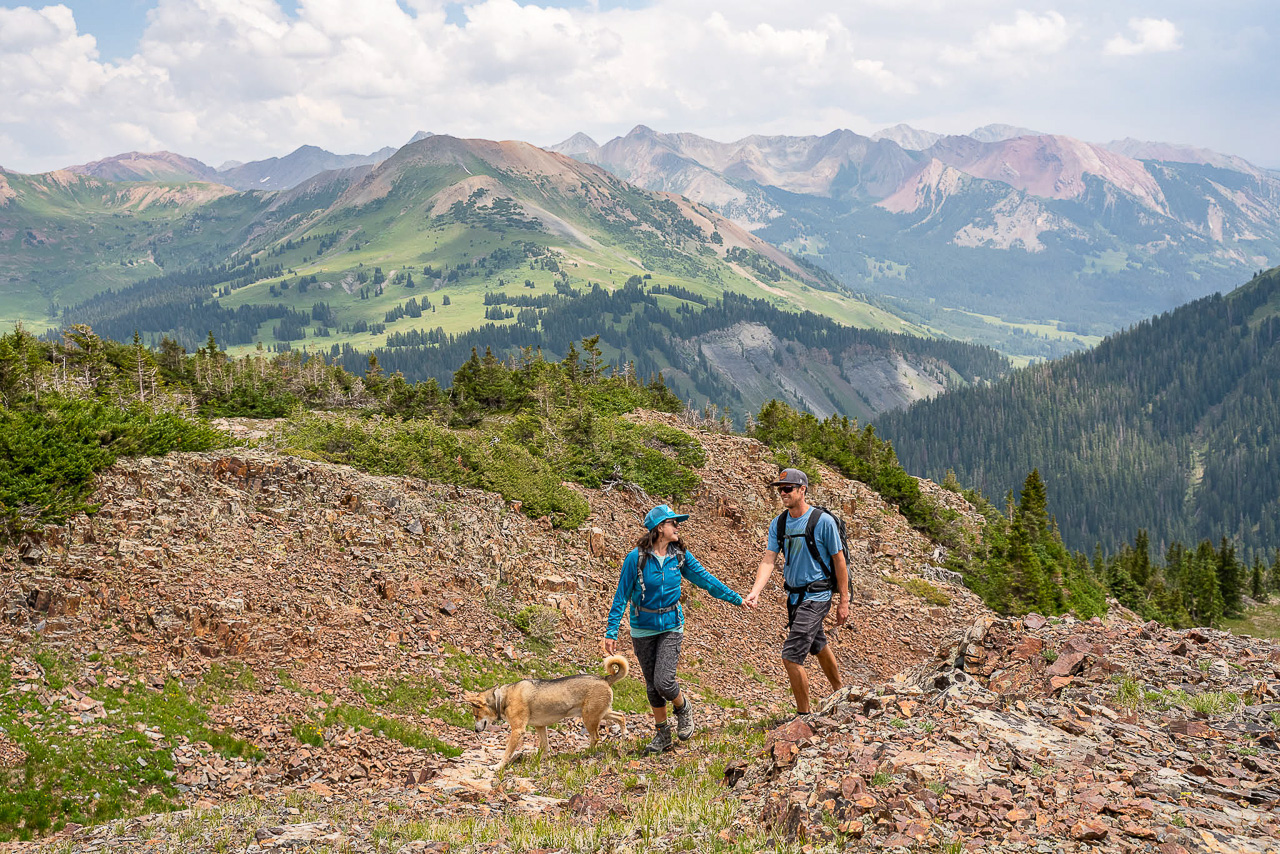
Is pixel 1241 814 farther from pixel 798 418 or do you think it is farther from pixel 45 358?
pixel 45 358

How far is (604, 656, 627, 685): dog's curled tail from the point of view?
10.9 meters

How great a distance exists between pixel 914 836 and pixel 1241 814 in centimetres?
313

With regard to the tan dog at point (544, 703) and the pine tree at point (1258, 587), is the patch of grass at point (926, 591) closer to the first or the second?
the tan dog at point (544, 703)

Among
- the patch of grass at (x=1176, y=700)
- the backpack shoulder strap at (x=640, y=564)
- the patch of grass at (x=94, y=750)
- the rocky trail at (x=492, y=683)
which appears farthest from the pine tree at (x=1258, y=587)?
the patch of grass at (x=94, y=750)

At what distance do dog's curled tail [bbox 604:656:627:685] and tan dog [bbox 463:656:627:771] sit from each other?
7cm

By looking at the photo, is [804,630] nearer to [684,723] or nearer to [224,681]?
[684,723]

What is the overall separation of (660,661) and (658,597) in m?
1.00

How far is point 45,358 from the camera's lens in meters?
45.9

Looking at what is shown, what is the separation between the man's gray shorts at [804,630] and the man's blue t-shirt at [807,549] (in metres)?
0.12

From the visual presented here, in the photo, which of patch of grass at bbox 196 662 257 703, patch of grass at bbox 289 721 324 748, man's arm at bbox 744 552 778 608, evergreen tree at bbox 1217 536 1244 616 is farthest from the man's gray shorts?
evergreen tree at bbox 1217 536 1244 616

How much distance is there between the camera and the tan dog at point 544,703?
1134 cm

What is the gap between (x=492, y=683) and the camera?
51.4ft

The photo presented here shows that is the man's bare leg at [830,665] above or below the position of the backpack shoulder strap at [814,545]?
below

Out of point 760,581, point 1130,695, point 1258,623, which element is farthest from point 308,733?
point 1258,623
